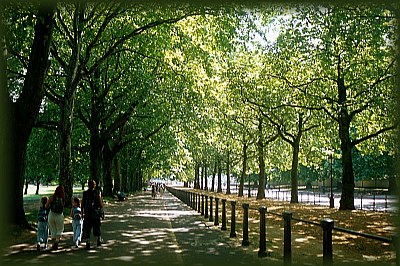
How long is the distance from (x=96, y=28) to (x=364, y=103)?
14.2m

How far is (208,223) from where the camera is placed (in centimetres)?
1823

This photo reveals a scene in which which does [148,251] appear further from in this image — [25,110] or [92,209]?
[25,110]

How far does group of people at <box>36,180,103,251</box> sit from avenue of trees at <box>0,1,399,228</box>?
261 centimetres

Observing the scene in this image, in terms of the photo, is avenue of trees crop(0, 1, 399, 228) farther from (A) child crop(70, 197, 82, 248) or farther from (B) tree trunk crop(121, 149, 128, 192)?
(B) tree trunk crop(121, 149, 128, 192)

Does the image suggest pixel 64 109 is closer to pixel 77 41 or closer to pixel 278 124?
pixel 77 41

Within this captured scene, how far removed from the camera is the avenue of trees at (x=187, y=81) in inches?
540

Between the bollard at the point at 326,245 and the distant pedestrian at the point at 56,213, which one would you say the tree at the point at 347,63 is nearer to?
the bollard at the point at 326,245

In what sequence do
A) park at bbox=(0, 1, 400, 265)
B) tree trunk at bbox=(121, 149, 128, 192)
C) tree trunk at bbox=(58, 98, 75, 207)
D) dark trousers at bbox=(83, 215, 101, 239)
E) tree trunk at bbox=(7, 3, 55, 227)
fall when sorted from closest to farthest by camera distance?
park at bbox=(0, 1, 400, 265), dark trousers at bbox=(83, 215, 101, 239), tree trunk at bbox=(7, 3, 55, 227), tree trunk at bbox=(58, 98, 75, 207), tree trunk at bbox=(121, 149, 128, 192)

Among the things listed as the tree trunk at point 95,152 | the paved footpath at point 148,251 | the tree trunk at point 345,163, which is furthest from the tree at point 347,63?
the tree trunk at point 95,152

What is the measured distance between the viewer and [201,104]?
26828 mm

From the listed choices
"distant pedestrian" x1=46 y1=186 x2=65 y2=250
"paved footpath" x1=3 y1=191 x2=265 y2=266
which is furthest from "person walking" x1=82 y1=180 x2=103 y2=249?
"distant pedestrian" x1=46 y1=186 x2=65 y2=250

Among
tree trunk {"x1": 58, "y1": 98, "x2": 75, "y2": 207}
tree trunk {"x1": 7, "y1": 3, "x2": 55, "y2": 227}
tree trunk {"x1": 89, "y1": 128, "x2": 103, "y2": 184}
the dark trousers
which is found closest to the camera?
the dark trousers

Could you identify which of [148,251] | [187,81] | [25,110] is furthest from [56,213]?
[187,81]

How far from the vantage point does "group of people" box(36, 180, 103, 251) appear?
1091 cm
